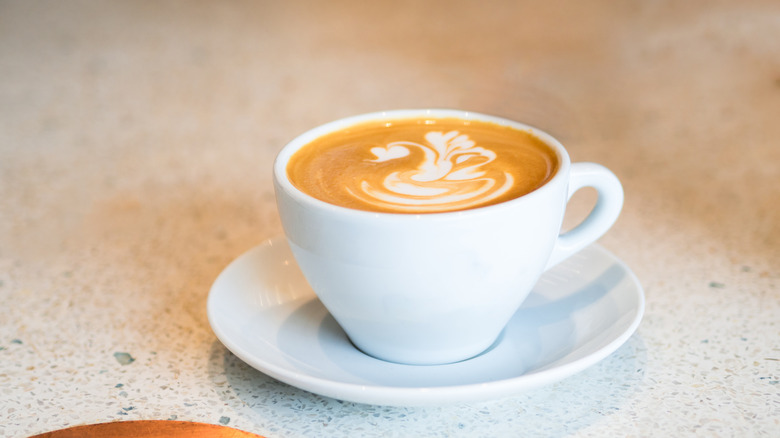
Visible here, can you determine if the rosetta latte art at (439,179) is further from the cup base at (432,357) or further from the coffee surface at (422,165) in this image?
the cup base at (432,357)

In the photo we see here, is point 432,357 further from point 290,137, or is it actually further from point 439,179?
point 290,137

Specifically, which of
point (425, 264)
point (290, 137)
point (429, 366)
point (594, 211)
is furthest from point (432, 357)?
point (290, 137)

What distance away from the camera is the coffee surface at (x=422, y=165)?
0.69 metres

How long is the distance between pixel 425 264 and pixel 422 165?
0.54ft

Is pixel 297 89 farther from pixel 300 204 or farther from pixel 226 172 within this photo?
pixel 300 204

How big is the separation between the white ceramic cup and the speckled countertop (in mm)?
66

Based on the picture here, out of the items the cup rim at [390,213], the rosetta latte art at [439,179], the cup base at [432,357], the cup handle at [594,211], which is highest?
the cup rim at [390,213]

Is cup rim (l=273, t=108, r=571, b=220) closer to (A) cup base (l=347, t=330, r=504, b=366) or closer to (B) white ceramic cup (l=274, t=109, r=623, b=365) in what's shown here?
(B) white ceramic cup (l=274, t=109, r=623, b=365)

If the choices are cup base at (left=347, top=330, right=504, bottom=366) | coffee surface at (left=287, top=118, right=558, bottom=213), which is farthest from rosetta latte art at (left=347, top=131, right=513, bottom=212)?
cup base at (left=347, top=330, right=504, bottom=366)

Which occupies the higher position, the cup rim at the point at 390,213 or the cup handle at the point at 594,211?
the cup rim at the point at 390,213

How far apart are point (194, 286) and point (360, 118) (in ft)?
0.97

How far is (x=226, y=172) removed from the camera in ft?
4.37

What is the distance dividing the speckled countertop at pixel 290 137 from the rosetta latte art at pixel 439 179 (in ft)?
0.60

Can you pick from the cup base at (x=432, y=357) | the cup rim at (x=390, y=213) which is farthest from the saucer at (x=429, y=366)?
the cup rim at (x=390, y=213)
